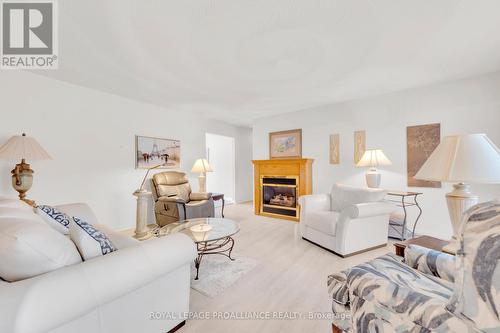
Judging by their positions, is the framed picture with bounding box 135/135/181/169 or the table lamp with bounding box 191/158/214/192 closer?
the framed picture with bounding box 135/135/181/169

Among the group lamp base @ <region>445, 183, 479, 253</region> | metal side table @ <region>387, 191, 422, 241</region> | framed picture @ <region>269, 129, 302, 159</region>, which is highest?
framed picture @ <region>269, 129, 302, 159</region>

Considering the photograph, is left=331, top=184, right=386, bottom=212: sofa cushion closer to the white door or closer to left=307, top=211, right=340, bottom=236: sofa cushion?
left=307, top=211, right=340, bottom=236: sofa cushion

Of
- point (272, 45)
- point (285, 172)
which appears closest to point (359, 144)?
point (285, 172)

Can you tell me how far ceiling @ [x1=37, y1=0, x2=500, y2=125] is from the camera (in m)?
1.70

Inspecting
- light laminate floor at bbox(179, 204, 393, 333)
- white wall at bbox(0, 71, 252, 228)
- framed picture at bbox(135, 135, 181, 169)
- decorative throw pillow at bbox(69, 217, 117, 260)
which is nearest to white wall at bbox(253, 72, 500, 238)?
light laminate floor at bbox(179, 204, 393, 333)

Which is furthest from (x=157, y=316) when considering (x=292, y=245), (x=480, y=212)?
(x=292, y=245)

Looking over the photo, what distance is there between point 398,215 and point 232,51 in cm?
338

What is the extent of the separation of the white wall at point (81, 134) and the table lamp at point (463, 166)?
406 centimetres

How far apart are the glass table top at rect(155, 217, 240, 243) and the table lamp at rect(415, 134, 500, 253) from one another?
169 centimetres

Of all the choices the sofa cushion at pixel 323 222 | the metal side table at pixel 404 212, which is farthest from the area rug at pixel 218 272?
the metal side table at pixel 404 212

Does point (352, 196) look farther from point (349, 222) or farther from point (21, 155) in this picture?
point (21, 155)

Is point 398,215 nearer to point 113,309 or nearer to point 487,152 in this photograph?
point 487,152

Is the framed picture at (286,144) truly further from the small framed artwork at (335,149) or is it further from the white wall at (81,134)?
the white wall at (81,134)

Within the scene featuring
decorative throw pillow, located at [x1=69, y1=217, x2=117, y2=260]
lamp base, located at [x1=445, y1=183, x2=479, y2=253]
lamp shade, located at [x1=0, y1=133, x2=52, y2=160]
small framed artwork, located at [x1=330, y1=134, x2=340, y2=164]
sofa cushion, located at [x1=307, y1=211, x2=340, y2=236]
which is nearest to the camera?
decorative throw pillow, located at [x1=69, y1=217, x2=117, y2=260]
